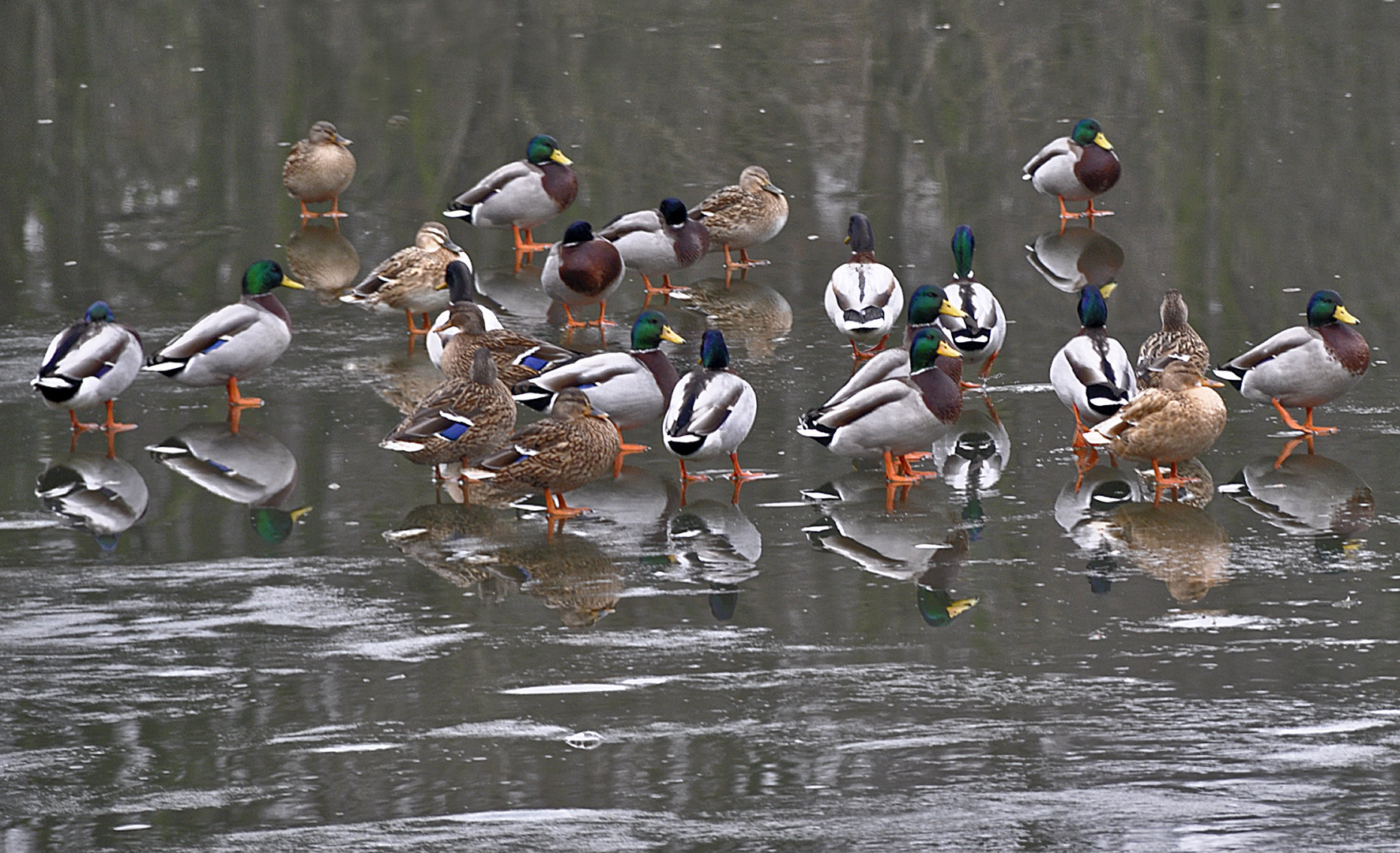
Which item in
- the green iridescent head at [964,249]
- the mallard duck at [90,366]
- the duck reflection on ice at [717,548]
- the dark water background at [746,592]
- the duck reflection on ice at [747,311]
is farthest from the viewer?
the duck reflection on ice at [747,311]

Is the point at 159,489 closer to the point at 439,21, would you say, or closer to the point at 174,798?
the point at 174,798

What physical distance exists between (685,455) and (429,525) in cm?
119

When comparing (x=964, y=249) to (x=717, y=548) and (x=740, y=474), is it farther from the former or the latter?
(x=717, y=548)

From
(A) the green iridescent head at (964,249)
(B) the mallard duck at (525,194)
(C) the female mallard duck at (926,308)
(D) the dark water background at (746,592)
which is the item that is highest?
(B) the mallard duck at (525,194)

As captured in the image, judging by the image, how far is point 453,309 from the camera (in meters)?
9.62

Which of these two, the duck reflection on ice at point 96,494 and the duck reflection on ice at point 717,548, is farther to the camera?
the duck reflection on ice at point 96,494

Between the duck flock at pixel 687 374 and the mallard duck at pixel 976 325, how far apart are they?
0.4 inches

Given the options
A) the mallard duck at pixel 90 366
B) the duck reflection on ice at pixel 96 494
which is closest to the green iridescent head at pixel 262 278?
the mallard duck at pixel 90 366

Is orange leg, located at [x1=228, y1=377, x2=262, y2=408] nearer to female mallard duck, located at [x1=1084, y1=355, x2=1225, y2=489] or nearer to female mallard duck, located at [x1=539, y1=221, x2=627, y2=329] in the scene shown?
female mallard duck, located at [x1=539, y1=221, x2=627, y2=329]

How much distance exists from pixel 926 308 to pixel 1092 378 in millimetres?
1100

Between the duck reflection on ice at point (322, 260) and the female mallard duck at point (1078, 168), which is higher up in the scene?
the female mallard duck at point (1078, 168)

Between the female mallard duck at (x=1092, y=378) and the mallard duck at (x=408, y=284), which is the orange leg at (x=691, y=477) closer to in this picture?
the female mallard duck at (x=1092, y=378)

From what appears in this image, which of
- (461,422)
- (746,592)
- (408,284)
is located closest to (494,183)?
(408,284)

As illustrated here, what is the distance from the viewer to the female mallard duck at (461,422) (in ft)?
26.0
